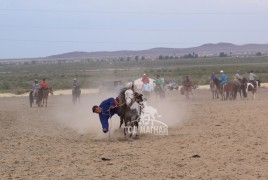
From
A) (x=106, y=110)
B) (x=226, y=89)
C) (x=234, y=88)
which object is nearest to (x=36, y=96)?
(x=226, y=89)

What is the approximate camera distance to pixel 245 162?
11914 mm

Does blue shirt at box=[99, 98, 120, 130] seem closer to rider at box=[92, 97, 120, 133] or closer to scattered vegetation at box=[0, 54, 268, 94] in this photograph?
rider at box=[92, 97, 120, 133]

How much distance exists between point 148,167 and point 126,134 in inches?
196

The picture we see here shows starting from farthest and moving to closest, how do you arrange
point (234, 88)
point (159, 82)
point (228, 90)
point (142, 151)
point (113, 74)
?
point (113, 74)
point (159, 82)
point (228, 90)
point (234, 88)
point (142, 151)

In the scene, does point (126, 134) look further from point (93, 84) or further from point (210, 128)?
point (93, 84)

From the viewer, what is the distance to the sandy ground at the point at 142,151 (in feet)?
37.2

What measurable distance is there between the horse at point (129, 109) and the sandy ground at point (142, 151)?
1.11 feet

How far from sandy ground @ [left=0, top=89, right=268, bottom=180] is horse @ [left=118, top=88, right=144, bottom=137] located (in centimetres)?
34

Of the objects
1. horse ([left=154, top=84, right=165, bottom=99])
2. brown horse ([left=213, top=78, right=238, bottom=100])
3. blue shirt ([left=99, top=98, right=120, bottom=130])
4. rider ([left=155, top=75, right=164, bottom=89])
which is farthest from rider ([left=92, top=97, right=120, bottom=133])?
brown horse ([left=213, top=78, right=238, bottom=100])

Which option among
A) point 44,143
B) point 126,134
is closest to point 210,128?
point 126,134

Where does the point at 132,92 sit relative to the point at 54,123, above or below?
above

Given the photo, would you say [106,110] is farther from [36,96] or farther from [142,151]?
[36,96]

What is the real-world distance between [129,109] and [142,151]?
8.69 feet

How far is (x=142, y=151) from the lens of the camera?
14141 mm
